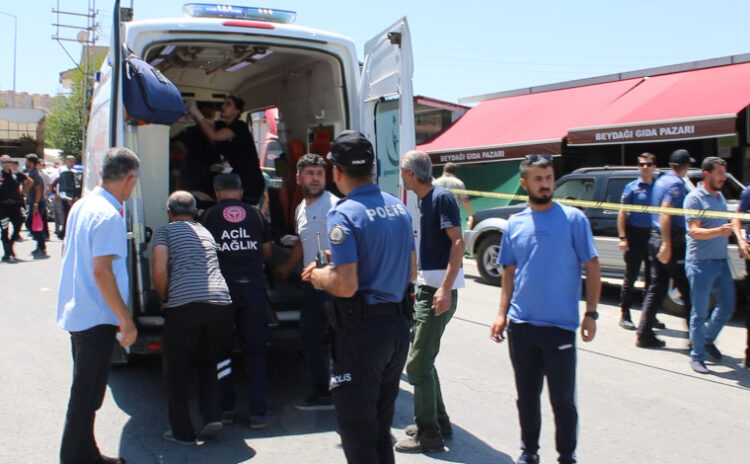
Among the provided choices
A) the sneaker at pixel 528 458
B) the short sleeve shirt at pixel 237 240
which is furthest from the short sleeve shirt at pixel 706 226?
the short sleeve shirt at pixel 237 240

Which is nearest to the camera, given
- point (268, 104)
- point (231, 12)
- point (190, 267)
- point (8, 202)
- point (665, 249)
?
point (190, 267)

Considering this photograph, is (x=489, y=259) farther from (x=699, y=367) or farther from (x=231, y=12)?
(x=231, y=12)

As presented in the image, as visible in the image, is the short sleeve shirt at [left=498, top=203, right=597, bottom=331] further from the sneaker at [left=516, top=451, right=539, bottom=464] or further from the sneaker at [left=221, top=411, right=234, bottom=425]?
the sneaker at [left=221, top=411, right=234, bottom=425]

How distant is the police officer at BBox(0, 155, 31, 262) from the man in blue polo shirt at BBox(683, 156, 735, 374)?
37.3 feet

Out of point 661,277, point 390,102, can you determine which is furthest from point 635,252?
point 390,102

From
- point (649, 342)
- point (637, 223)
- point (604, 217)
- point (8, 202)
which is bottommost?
point (649, 342)

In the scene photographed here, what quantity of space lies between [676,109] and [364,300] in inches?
446

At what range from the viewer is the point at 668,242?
265 inches

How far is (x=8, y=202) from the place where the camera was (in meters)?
12.6

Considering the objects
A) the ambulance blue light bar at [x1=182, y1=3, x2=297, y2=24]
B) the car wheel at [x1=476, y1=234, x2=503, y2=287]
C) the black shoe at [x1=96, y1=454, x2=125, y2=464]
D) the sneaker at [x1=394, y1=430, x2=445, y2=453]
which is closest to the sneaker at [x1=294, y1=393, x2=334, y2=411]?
the sneaker at [x1=394, y1=430, x2=445, y2=453]

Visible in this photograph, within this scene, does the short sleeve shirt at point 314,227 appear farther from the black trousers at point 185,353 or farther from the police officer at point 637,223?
the police officer at point 637,223

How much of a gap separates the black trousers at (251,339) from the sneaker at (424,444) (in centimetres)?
106

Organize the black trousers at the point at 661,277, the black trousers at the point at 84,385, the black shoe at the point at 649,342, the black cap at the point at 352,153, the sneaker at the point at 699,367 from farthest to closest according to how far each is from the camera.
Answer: the black shoe at the point at 649,342 < the black trousers at the point at 661,277 < the sneaker at the point at 699,367 < the black trousers at the point at 84,385 < the black cap at the point at 352,153

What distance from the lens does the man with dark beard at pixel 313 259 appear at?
5.10 m
